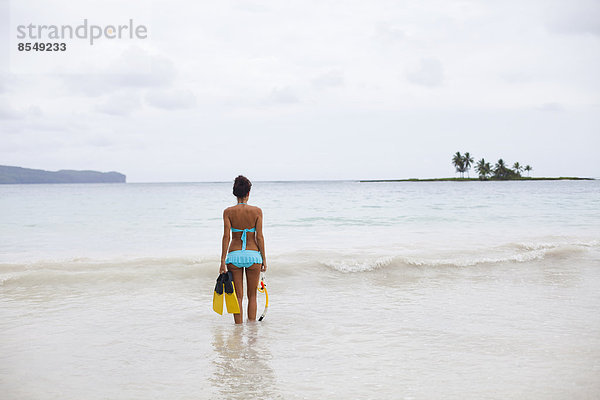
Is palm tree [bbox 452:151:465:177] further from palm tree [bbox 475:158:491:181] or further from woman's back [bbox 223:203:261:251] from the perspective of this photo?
woman's back [bbox 223:203:261:251]

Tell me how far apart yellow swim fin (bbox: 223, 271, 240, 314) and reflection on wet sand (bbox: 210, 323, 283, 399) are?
1.06 ft

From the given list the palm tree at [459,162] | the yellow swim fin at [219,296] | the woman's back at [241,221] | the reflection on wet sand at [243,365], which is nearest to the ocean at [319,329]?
the reflection on wet sand at [243,365]

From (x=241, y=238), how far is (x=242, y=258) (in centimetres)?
27

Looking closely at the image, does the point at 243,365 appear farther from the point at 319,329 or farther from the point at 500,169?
the point at 500,169

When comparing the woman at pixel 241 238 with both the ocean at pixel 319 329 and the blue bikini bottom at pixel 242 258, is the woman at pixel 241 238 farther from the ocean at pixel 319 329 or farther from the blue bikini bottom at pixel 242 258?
the ocean at pixel 319 329

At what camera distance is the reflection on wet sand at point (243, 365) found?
4504 millimetres

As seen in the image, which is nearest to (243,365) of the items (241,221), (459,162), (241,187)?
(241,221)

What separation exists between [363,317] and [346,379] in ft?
8.06

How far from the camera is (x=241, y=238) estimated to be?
255 inches

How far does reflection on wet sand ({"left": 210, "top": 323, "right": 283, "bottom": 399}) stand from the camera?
450 cm

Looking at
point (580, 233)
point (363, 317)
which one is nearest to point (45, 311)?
point (363, 317)

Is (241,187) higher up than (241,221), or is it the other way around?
(241,187)

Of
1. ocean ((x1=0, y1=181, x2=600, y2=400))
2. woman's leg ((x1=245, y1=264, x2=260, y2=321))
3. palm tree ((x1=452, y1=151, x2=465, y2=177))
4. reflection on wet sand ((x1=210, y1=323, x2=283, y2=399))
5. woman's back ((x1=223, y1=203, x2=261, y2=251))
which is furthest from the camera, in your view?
palm tree ((x1=452, y1=151, x2=465, y2=177))

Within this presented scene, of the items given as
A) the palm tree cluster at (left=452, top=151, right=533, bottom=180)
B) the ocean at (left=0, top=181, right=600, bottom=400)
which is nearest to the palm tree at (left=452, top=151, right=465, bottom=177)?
the palm tree cluster at (left=452, top=151, right=533, bottom=180)
